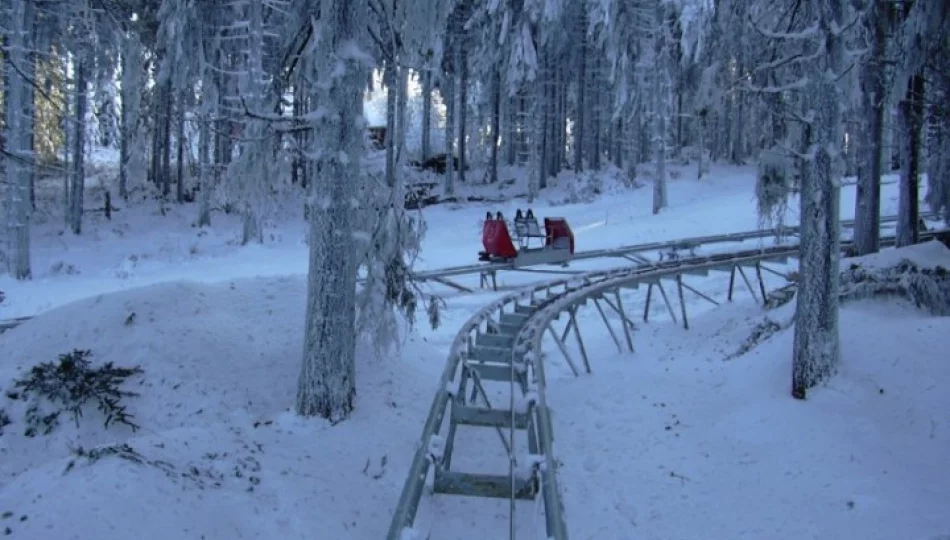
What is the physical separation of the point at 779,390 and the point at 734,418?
2.29 ft

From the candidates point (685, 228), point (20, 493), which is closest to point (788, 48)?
point (20, 493)

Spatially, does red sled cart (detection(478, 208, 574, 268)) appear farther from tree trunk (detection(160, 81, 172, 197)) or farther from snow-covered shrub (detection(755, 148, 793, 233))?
tree trunk (detection(160, 81, 172, 197))

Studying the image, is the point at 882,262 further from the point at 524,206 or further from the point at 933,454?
the point at 524,206

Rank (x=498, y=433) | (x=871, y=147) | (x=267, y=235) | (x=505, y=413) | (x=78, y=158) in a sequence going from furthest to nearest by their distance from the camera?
(x=267, y=235)
(x=78, y=158)
(x=871, y=147)
(x=498, y=433)
(x=505, y=413)

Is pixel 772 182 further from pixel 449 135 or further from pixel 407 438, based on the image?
pixel 449 135

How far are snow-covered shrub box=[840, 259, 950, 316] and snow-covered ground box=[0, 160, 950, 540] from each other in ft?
0.76

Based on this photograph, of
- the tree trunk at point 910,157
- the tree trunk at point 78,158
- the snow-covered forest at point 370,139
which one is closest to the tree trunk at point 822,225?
the snow-covered forest at point 370,139

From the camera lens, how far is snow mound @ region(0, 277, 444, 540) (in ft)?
15.3

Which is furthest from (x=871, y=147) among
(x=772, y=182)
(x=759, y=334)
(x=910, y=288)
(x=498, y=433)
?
(x=498, y=433)

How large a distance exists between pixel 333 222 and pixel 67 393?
302cm

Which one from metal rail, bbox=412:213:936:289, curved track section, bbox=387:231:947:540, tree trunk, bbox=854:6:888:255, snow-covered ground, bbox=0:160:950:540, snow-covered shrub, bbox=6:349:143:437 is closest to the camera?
curved track section, bbox=387:231:947:540

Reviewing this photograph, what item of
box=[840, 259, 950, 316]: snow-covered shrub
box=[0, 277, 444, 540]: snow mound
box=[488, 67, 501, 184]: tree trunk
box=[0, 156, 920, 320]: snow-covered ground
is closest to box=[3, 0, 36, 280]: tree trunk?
box=[0, 156, 920, 320]: snow-covered ground

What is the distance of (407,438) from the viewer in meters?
7.21

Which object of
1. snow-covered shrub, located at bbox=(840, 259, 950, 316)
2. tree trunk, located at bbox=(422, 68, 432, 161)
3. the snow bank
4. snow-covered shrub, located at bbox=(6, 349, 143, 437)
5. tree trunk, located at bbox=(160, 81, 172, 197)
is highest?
tree trunk, located at bbox=(422, 68, 432, 161)
